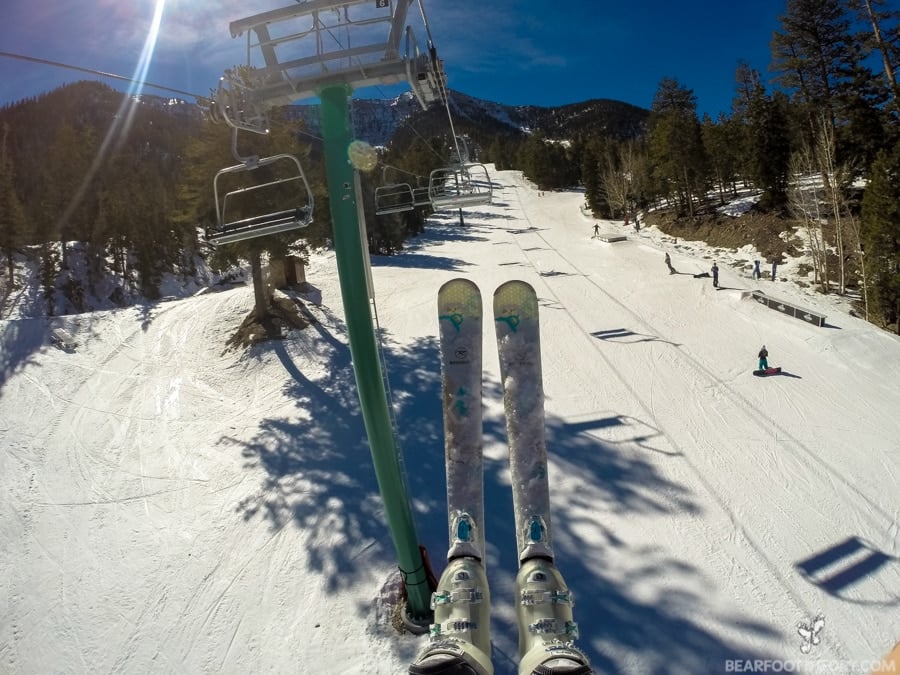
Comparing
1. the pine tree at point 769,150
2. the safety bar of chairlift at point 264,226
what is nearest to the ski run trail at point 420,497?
the safety bar of chairlift at point 264,226

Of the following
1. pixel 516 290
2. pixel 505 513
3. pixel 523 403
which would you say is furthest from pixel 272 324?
pixel 523 403

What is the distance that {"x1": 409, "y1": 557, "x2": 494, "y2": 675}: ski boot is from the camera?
2.57 metres

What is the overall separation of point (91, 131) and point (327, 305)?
4627 cm

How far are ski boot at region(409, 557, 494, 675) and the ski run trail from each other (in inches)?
107

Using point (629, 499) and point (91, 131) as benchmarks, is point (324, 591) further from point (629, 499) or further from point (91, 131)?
point (91, 131)

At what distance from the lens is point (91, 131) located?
152 feet

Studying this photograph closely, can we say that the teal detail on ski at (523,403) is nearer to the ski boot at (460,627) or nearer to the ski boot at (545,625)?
the ski boot at (545,625)

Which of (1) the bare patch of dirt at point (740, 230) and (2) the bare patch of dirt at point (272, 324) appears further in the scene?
(1) the bare patch of dirt at point (740, 230)

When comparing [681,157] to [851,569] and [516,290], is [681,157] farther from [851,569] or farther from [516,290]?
[516,290]

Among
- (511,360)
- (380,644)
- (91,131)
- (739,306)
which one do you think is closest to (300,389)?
(380,644)

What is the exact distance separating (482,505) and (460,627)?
1.49 m

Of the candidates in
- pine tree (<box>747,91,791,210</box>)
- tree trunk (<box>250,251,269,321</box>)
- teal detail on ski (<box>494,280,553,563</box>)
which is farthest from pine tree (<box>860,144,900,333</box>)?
tree trunk (<box>250,251,269,321</box>)

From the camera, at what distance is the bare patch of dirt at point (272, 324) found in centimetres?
Answer: 1545

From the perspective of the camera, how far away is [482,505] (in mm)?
4410
